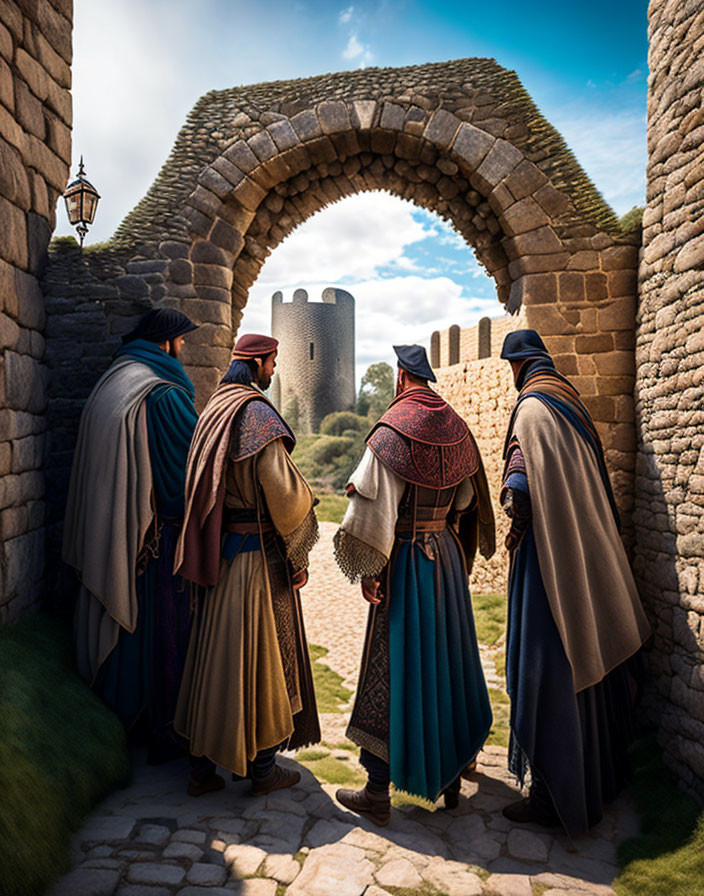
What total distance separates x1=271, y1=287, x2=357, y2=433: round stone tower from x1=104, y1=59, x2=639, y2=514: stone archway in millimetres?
25820

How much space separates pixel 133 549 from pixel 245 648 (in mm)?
853

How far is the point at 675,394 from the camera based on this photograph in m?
3.34

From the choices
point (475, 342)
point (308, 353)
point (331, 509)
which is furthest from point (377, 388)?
point (475, 342)

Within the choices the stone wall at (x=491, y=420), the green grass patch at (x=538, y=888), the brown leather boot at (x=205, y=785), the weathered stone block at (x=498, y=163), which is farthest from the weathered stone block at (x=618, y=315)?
the brown leather boot at (x=205, y=785)

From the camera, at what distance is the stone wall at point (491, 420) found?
699 cm

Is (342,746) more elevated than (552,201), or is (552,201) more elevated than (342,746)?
(552,201)

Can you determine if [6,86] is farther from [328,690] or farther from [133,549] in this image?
[328,690]

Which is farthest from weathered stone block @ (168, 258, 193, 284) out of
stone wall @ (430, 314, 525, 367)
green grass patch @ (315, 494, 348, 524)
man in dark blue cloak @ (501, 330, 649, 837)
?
green grass patch @ (315, 494, 348, 524)

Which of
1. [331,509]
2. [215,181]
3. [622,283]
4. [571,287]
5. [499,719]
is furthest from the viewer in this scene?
[331,509]

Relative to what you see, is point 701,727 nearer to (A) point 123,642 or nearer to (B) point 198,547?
(B) point 198,547

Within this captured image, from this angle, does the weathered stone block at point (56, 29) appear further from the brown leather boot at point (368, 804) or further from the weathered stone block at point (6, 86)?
the brown leather boot at point (368, 804)

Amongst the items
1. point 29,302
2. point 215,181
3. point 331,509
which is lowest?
point 331,509

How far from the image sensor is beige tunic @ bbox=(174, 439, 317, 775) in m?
2.62

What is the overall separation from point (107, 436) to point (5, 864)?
1.87 m
